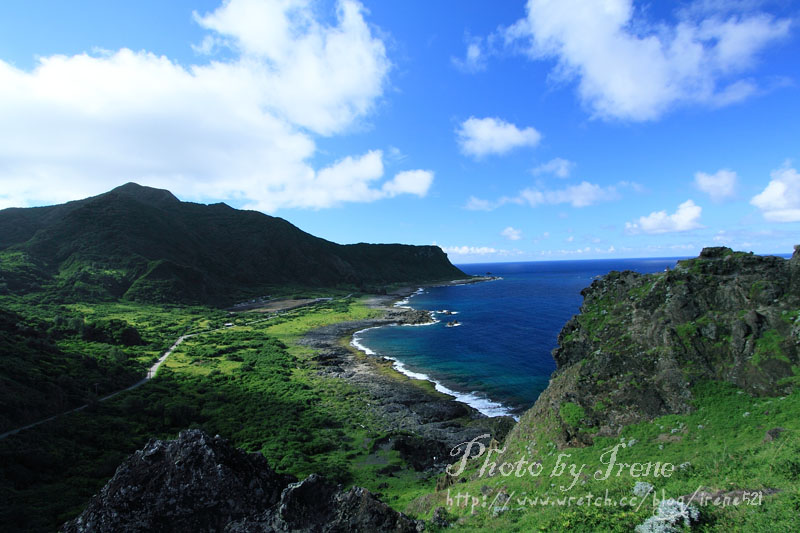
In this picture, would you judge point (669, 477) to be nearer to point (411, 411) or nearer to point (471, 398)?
point (411, 411)

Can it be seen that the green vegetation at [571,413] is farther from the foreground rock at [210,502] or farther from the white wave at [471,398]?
the white wave at [471,398]

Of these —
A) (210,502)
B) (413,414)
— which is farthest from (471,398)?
(210,502)

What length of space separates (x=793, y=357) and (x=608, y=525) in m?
15.9

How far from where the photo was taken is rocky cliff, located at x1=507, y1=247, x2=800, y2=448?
20.4 meters

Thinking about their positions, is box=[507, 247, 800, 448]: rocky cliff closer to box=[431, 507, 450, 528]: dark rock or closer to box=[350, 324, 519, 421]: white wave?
box=[431, 507, 450, 528]: dark rock

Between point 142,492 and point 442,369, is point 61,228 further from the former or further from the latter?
point 142,492

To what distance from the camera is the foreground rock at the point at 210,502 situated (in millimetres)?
14750

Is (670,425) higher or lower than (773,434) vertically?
lower

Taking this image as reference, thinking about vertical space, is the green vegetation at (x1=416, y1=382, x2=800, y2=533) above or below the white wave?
above

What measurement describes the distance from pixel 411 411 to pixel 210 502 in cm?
3634

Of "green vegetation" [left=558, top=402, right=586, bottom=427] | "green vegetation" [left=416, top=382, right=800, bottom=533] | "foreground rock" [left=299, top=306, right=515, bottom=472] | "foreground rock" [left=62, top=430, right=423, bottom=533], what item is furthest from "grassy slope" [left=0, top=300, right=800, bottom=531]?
"foreground rock" [left=62, top=430, right=423, bottom=533]

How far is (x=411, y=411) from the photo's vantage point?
4897 cm

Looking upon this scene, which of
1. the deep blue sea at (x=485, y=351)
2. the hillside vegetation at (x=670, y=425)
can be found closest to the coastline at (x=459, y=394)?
the deep blue sea at (x=485, y=351)

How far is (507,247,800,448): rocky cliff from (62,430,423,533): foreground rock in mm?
13005
